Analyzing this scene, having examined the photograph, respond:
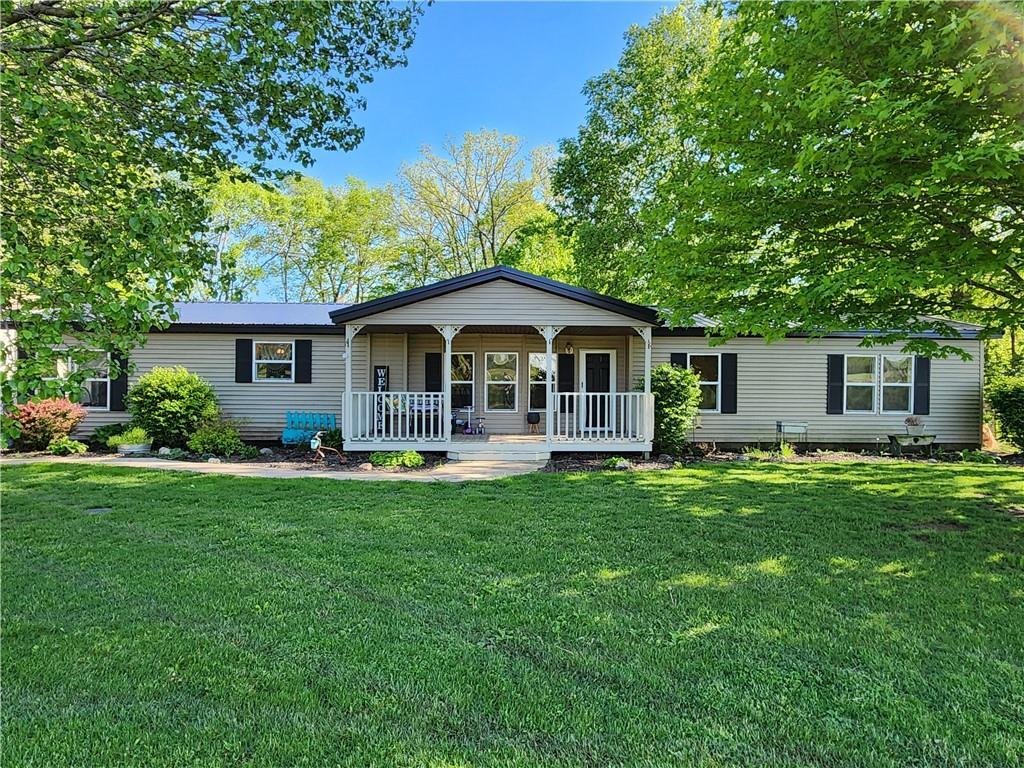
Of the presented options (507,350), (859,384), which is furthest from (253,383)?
(859,384)

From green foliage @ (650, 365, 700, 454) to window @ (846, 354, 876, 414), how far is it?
4195 millimetres

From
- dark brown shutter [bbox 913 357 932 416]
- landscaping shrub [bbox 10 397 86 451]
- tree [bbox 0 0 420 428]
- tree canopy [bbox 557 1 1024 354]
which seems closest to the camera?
tree [bbox 0 0 420 428]

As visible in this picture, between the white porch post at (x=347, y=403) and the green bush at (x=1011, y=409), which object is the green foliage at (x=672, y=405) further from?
the green bush at (x=1011, y=409)

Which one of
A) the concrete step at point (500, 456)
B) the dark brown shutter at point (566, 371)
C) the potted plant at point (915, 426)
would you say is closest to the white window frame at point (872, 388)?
the potted plant at point (915, 426)

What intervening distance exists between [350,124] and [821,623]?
6528mm

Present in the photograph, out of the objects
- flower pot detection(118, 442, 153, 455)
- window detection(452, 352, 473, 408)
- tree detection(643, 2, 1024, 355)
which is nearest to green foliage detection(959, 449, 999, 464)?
tree detection(643, 2, 1024, 355)

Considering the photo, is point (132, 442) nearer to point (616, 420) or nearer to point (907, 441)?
point (616, 420)

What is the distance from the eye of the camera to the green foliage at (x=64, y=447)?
10.9m

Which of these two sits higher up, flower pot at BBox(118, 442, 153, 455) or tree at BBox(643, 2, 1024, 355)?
tree at BBox(643, 2, 1024, 355)

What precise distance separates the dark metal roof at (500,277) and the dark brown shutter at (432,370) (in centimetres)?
262

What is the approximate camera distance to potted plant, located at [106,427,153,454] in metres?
11.1

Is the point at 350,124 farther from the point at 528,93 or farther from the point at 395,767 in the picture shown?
the point at 528,93

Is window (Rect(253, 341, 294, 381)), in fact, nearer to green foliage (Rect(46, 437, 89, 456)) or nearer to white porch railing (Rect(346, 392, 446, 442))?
white porch railing (Rect(346, 392, 446, 442))

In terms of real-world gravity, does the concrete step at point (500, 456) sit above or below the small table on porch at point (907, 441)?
below
